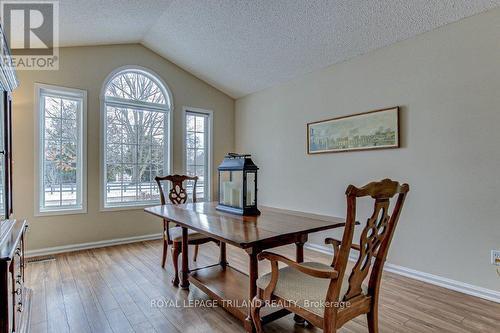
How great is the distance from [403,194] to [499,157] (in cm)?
159

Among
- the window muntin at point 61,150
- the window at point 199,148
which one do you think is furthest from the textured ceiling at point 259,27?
the window at point 199,148

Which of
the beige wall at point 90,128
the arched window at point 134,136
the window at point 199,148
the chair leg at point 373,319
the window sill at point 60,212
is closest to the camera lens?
the chair leg at point 373,319

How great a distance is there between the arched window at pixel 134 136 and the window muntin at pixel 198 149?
40cm

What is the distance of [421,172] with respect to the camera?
9.33 ft

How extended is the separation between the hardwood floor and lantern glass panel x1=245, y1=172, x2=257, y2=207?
889mm

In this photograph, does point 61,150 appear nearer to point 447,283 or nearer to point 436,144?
point 436,144

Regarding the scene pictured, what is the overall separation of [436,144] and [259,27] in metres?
2.32

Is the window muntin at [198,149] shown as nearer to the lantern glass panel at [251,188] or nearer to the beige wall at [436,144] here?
the beige wall at [436,144]

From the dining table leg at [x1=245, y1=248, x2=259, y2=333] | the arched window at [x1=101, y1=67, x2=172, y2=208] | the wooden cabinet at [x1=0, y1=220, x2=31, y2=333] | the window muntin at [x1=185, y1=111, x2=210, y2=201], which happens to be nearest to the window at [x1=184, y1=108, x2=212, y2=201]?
the window muntin at [x1=185, y1=111, x2=210, y2=201]

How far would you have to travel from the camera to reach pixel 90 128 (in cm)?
398

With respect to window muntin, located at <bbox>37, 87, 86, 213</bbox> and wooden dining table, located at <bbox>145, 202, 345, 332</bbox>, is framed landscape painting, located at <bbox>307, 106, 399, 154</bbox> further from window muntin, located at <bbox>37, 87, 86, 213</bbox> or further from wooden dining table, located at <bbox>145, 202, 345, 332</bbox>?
window muntin, located at <bbox>37, 87, 86, 213</bbox>

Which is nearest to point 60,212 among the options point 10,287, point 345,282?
point 10,287

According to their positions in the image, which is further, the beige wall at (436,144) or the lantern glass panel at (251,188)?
the beige wall at (436,144)

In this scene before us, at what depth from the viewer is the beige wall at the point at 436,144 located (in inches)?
95.8
